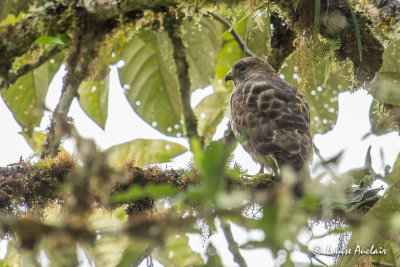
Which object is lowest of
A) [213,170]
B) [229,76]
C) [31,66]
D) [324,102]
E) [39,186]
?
[213,170]

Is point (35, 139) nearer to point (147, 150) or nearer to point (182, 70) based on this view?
point (147, 150)

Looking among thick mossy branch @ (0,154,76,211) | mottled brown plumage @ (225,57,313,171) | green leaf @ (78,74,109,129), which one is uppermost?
green leaf @ (78,74,109,129)

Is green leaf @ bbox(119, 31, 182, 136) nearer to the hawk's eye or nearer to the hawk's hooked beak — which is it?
the hawk's hooked beak

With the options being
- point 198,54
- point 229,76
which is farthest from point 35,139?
point 229,76

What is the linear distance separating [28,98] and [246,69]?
8.51 feet

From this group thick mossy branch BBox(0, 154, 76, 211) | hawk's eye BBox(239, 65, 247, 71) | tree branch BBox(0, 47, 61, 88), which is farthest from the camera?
hawk's eye BBox(239, 65, 247, 71)

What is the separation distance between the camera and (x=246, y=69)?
19.4ft

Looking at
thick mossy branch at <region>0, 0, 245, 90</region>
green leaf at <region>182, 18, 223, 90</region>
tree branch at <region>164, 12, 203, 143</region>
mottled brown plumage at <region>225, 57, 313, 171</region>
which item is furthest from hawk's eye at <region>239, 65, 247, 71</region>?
thick mossy branch at <region>0, 0, 245, 90</region>

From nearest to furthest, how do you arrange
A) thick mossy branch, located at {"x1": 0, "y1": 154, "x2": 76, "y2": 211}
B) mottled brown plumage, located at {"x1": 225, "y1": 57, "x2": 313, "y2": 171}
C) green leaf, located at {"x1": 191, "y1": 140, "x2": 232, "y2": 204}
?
1. green leaf, located at {"x1": 191, "y1": 140, "x2": 232, "y2": 204}
2. thick mossy branch, located at {"x1": 0, "y1": 154, "x2": 76, "y2": 211}
3. mottled brown plumage, located at {"x1": 225, "y1": 57, "x2": 313, "y2": 171}

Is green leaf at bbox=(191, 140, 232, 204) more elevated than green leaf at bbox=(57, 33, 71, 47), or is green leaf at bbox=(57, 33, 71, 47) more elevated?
green leaf at bbox=(57, 33, 71, 47)

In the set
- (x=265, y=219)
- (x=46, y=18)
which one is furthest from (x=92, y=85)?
(x=265, y=219)

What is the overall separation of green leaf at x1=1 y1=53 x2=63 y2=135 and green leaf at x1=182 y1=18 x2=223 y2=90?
1699mm

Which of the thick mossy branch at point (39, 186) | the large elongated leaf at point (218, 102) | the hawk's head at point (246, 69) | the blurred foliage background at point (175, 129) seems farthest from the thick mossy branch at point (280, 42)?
the thick mossy branch at point (39, 186)

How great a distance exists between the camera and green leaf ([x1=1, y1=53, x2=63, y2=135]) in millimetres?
5656
